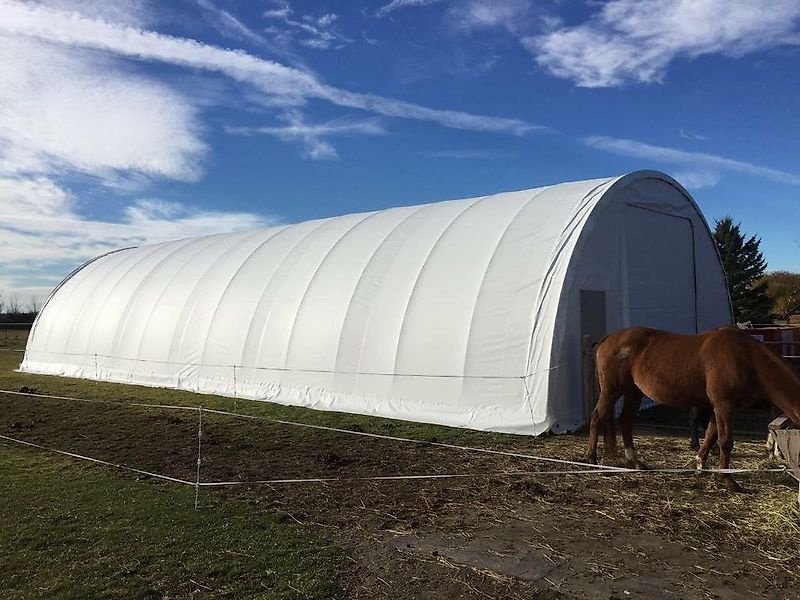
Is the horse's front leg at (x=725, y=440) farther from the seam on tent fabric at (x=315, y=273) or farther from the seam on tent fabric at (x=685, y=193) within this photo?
the seam on tent fabric at (x=315, y=273)

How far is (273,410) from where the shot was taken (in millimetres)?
13711

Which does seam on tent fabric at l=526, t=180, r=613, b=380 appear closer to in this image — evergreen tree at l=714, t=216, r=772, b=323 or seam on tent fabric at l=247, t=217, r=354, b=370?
seam on tent fabric at l=247, t=217, r=354, b=370

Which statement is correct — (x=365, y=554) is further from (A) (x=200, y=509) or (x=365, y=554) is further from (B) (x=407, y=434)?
(B) (x=407, y=434)

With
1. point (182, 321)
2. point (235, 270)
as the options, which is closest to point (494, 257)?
point (235, 270)

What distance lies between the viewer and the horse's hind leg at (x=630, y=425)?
809 cm

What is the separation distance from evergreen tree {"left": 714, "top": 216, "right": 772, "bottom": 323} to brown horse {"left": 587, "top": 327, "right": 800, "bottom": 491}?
33.2 meters

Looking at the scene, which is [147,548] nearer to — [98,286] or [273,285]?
[273,285]

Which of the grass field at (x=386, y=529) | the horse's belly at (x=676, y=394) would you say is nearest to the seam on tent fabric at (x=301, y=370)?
the grass field at (x=386, y=529)

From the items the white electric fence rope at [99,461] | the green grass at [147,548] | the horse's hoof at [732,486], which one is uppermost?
the horse's hoof at [732,486]

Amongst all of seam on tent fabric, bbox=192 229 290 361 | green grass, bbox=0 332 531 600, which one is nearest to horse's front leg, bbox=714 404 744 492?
green grass, bbox=0 332 531 600

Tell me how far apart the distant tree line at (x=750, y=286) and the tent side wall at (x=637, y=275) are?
26214 mm

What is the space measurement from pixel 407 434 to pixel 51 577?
6.54m

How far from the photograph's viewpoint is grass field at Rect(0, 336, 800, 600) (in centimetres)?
476

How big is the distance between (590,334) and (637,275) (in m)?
2.35
